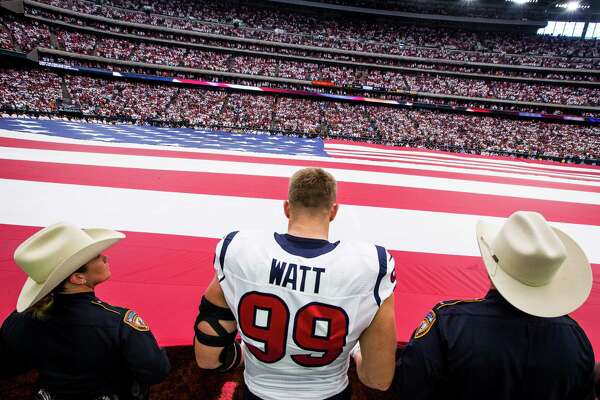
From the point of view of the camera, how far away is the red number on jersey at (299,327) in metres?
1.28

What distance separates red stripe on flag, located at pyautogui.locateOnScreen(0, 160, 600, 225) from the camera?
579 cm

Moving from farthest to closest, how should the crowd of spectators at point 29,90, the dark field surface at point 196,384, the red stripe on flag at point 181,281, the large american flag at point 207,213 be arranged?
the crowd of spectators at point 29,90
the large american flag at point 207,213
the red stripe on flag at point 181,281
the dark field surface at point 196,384

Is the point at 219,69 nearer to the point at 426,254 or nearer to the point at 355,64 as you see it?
the point at 355,64

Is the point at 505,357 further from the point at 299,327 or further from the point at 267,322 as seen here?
the point at 267,322

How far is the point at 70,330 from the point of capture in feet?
4.42

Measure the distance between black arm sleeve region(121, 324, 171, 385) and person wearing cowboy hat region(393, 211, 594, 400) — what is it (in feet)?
3.81

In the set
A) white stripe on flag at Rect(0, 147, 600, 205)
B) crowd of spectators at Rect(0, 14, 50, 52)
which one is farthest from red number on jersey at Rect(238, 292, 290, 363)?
crowd of spectators at Rect(0, 14, 50, 52)

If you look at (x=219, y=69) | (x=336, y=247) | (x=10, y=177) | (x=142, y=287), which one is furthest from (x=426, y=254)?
(x=219, y=69)

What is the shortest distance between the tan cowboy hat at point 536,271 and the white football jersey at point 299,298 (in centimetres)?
48

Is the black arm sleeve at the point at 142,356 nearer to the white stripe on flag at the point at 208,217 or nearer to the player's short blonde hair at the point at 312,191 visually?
the player's short blonde hair at the point at 312,191

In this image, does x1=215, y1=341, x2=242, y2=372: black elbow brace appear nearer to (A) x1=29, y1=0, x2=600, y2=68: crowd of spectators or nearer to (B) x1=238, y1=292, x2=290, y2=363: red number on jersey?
(B) x1=238, y1=292, x2=290, y2=363: red number on jersey

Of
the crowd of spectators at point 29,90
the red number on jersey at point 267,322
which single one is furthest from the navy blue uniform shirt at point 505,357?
the crowd of spectators at point 29,90

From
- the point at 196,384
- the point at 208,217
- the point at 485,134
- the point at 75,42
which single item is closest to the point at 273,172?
the point at 208,217

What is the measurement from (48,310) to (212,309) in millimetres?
701
